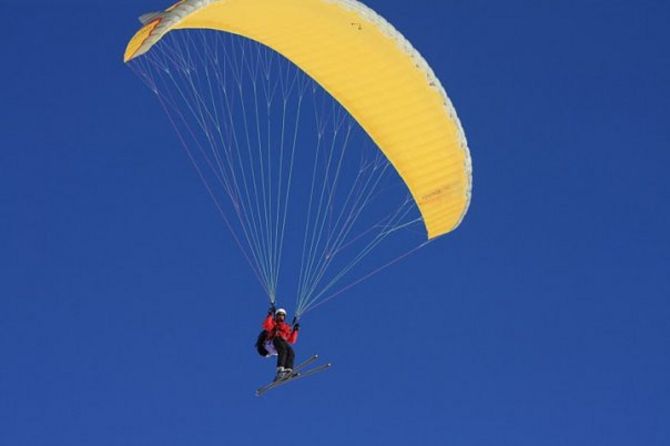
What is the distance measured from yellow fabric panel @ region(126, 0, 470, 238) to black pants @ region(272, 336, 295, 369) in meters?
3.55

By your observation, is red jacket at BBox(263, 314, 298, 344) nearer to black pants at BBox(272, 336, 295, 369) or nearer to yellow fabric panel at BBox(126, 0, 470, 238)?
black pants at BBox(272, 336, 295, 369)

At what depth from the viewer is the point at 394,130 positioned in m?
22.4

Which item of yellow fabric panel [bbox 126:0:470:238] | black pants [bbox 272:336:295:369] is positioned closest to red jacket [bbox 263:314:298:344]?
black pants [bbox 272:336:295:369]

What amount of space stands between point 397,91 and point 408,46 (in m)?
0.94

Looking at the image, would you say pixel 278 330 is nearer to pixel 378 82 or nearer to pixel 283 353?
pixel 283 353

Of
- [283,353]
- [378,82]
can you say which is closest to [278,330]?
[283,353]

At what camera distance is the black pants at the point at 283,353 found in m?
21.2

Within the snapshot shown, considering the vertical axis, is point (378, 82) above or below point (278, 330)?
above

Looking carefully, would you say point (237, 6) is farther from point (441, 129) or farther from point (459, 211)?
point (459, 211)

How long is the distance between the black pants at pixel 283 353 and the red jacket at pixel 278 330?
72mm

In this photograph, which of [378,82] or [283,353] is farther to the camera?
[378,82]

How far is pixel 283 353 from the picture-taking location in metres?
21.2

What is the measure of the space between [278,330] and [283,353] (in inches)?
15.6

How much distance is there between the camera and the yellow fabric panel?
20.8m
